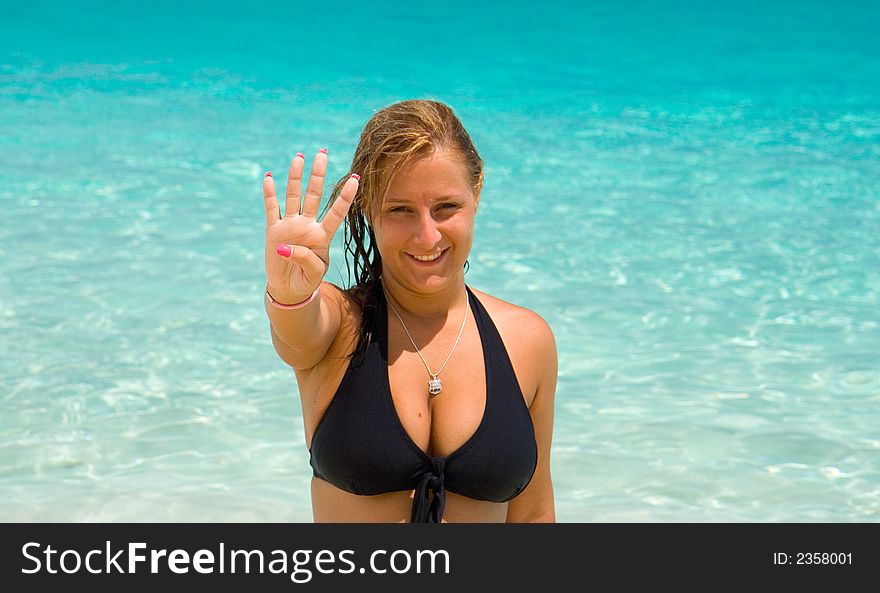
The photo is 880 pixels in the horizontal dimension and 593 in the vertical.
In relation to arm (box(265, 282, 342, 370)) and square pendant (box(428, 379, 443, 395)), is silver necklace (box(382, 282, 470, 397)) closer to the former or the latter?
square pendant (box(428, 379, 443, 395))

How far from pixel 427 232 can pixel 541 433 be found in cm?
59

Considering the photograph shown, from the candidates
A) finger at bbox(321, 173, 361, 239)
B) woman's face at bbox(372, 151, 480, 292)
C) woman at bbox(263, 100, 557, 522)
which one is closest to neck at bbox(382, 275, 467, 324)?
woman at bbox(263, 100, 557, 522)

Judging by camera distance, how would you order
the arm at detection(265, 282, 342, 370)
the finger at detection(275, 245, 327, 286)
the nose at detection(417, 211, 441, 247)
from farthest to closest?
1. the nose at detection(417, 211, 441, 247)
2. the arm at detection(265, 282, 342, 370)
3. the finger at detection(275, 245, 327, 286)

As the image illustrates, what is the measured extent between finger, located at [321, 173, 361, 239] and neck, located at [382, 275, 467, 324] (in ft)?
1.24

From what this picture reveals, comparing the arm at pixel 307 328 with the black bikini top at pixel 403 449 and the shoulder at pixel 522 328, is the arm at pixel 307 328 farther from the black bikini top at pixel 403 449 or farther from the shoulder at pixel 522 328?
the shoulder at pixel 522 328

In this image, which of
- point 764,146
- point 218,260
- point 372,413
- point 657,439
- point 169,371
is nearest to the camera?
point 372,413

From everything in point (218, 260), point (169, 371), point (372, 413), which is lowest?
point (372, 413)

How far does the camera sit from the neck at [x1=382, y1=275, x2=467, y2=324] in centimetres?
251

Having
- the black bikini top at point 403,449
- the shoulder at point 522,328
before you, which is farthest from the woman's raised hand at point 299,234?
the shoulder at point 522,328

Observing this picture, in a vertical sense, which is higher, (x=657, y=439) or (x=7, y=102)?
(x=7, y=102)

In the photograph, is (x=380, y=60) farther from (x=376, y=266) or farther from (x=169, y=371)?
(x=376, y=266)

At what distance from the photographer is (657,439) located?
4.96 metres
